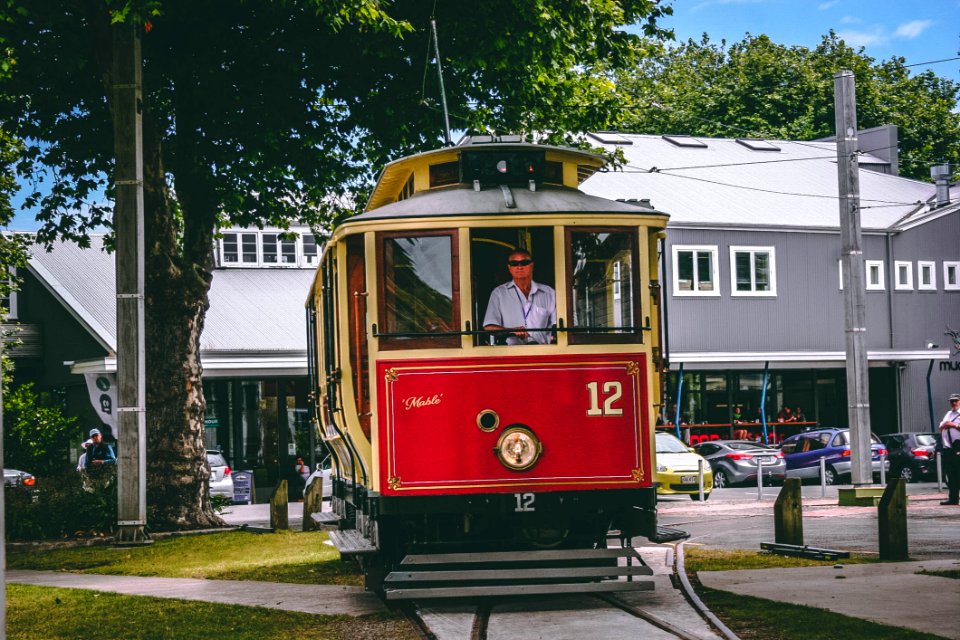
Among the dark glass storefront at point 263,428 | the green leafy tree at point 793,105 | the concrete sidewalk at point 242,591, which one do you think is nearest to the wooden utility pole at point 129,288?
the concrete sidewalk at point 242,591

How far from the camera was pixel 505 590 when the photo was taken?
10.1 meters

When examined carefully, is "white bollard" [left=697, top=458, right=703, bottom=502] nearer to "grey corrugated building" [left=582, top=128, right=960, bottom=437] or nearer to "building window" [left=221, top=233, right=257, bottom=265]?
"grey corrugated building" [left=582, top=128, right=960, bottom=437]

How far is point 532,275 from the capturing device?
34.4 ft

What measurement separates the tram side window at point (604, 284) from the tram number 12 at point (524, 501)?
129 centimetres

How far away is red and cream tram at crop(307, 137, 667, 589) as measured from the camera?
1020 cm

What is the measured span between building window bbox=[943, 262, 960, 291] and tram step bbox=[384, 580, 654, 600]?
33388 mm

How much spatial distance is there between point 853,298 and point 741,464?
11.1m

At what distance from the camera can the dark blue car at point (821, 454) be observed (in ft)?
105

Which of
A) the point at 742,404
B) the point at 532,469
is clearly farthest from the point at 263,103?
the point at 742,404

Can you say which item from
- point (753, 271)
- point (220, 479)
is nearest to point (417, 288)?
point (220, 479)

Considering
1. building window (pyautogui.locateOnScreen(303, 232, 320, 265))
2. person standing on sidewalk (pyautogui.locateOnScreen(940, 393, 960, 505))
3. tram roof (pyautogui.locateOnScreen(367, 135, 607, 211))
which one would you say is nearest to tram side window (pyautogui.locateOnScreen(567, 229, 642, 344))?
tram roof (pyautogui.locateOnScreen(367, 135, 607, 211))

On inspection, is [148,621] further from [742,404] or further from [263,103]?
[742,404]

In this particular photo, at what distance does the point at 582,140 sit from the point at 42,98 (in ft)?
28.7

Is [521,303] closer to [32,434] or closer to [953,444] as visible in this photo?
[953,444]
